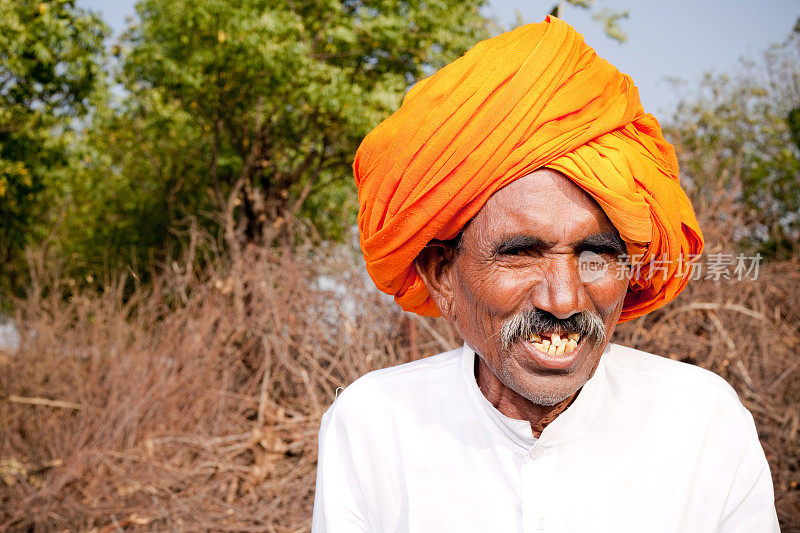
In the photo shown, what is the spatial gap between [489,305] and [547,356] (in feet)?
0.64

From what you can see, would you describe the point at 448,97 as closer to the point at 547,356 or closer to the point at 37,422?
the point at 547,356

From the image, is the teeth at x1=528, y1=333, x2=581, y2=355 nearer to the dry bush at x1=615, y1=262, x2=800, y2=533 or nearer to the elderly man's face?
the elderly man's face

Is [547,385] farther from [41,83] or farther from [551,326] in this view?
[41,83]

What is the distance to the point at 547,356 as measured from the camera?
5.34ft

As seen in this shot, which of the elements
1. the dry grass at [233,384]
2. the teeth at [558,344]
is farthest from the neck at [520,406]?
the dry grass at [233,384]

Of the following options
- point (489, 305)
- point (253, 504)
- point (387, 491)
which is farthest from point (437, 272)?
point (253, 504)

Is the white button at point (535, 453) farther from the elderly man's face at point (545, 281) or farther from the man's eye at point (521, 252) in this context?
the man's eye at point (521, 252)

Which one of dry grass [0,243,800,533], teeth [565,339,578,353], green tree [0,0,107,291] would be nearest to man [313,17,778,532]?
teeth [565,339,578,353]

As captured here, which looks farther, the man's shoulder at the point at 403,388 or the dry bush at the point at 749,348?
the dry bush at the point at 749,348

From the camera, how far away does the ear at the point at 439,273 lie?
1.88m

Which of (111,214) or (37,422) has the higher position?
(111,214)

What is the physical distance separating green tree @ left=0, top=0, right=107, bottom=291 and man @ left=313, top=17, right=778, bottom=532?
9736 millimetres

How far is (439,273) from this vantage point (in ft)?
6.28

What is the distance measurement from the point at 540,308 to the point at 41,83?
1162 cm
